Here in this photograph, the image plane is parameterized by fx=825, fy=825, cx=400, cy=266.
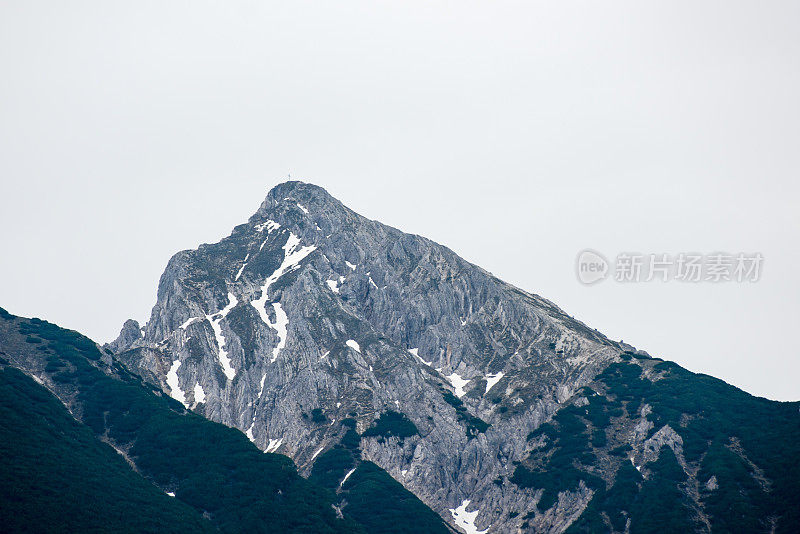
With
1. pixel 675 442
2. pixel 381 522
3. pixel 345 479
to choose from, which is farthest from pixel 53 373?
pixel 675 442

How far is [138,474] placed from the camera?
16575 cm

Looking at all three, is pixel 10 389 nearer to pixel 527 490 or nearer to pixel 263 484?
pixel 263 484

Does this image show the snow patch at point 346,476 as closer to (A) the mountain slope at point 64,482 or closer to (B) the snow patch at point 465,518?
(B) the snow patch at point 465,518

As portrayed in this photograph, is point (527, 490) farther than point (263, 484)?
Yes

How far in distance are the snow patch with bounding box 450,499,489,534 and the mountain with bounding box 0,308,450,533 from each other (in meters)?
10.6

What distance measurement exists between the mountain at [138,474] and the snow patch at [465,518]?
1057 centimetres

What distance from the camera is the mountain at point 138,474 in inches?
5664

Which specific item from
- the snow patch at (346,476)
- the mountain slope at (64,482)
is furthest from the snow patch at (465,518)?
the mountain slope at (64,482)

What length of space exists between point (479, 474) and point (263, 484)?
5506cm

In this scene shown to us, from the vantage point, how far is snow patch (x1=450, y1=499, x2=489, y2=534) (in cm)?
18600

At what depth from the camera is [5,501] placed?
136m

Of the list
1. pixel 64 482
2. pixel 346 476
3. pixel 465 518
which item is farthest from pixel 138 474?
pixel 465 518

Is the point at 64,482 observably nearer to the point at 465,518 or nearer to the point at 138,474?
the point at 138,474

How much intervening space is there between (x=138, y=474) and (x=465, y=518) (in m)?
73.8
